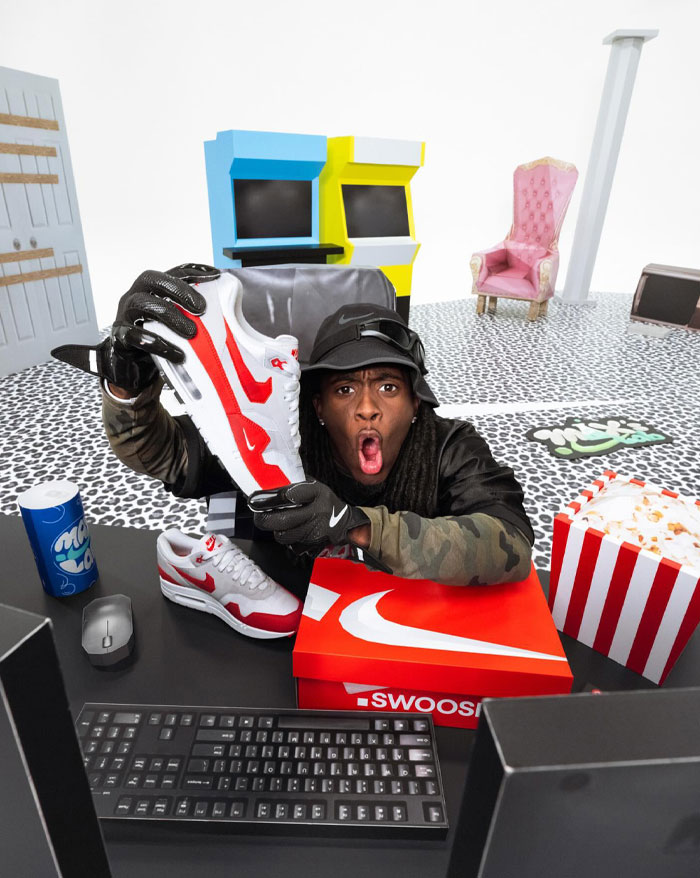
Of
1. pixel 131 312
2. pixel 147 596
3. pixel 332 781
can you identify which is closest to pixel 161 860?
pixel 332 781

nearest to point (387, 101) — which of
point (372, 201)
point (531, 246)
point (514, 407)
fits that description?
point (372, 201)

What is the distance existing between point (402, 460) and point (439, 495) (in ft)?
0.32

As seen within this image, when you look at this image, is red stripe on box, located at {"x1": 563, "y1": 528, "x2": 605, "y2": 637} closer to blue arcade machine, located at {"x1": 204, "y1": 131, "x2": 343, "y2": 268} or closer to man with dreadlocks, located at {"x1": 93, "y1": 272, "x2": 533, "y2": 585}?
man with dreadlocks, located at {"x1": 93, "y1": 272, "x2": 533, "y2": 585}

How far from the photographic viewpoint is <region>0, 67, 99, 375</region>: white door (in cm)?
312

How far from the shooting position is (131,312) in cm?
77

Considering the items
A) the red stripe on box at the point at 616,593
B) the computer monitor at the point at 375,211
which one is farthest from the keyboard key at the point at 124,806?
the computer monitor at the point at 375,211

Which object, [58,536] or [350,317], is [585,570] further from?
[58,536]

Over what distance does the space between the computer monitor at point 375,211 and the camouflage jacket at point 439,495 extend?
11.4 feet

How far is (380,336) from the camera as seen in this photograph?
95 centimetres

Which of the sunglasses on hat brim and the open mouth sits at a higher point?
the sunglasses on hat brim

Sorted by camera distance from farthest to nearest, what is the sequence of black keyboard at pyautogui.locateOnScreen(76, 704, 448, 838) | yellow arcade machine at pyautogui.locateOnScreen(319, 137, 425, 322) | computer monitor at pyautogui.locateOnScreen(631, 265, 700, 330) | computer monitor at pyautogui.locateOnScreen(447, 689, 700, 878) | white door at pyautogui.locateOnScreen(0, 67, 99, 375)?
computer monitor at pyautogui.locateOnScreen(631, 265, 700, 330) → yellow arcade machine at pyautogui.locateOnScreen(319, 137, 425, 322) → white door at pyautogui.locateOnScreen(0, 67, 99, 375) → black keyboard at pyautogui.locateOnScreen(76, 704, 448, 838) → computer monitor at pyautogui.locateOnScreen(447, 689, 700, 878)

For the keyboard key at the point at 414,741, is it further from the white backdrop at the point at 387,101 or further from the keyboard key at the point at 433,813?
the white backdrop at the point at 387,101

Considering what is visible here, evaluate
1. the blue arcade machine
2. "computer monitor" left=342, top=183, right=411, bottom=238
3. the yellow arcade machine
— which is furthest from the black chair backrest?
"computer monitor" left=342, top=183, right=411, bottom=238

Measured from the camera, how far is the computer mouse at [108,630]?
0.72 metres
